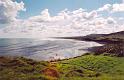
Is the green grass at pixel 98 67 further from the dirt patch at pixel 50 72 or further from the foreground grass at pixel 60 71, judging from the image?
the dirt patch at pixel 50 72

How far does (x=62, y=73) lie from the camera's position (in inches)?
1564

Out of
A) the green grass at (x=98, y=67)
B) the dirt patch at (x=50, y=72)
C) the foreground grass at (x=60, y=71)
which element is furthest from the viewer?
the green grass at (x=98, y=67)

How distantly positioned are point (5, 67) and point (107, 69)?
17449 millimetres

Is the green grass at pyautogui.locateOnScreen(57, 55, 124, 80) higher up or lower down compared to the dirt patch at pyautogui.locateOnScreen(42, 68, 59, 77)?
lower down

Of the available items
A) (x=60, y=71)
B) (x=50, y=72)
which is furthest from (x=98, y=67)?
(x=50, y=72)

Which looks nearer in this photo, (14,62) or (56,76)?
(56,76)

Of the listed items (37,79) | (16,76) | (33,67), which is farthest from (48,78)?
(33,67)

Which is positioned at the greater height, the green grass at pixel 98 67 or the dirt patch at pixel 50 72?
the dirt patch at pixel 50 72

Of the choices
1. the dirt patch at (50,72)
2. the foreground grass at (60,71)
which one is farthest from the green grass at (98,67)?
the dirt patch at (50,72)

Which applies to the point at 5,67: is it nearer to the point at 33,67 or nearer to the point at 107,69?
the point at 33,67

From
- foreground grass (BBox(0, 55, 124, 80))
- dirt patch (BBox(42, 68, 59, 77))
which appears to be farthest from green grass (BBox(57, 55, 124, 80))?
dirt patch (BBox(42, 68, 59, 77))

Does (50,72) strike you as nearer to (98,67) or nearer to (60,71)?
(60,71)

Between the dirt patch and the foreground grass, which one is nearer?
the foreground grass

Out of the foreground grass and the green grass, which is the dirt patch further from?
the green grass
